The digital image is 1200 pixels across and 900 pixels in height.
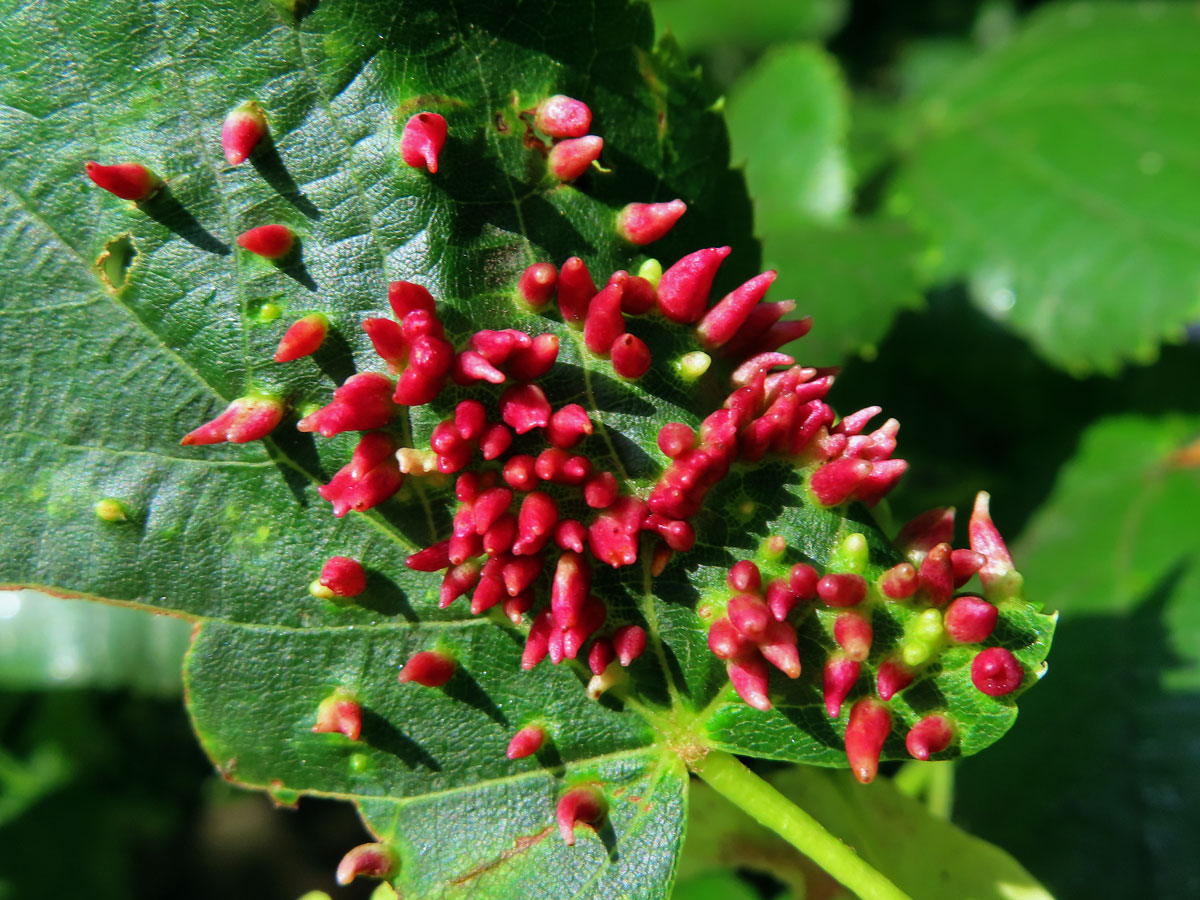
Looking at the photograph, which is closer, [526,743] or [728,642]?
[728,642]

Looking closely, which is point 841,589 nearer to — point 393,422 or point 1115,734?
point 393,422

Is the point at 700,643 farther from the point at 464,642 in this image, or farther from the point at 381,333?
the point at 381,333

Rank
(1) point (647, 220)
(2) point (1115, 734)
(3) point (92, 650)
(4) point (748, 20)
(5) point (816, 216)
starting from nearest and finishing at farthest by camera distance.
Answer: (1) point (647, 220) → (2) point (1115, 734) → (3) point (92, 650) → (5) point (816, 216) → (4) point (748, 20)

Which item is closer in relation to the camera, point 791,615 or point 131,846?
point 791,615

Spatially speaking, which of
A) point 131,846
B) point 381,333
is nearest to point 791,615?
A: point 381,333

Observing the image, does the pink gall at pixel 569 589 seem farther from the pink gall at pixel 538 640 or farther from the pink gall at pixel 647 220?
the pink gall at pixel 647 220

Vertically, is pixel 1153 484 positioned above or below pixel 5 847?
above

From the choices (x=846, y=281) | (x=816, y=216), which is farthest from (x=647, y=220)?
(x=816, y=216)

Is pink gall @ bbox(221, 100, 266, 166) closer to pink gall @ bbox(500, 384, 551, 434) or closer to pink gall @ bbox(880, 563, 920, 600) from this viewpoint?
pink gall @ bbox(500, 384, 551, 434)
